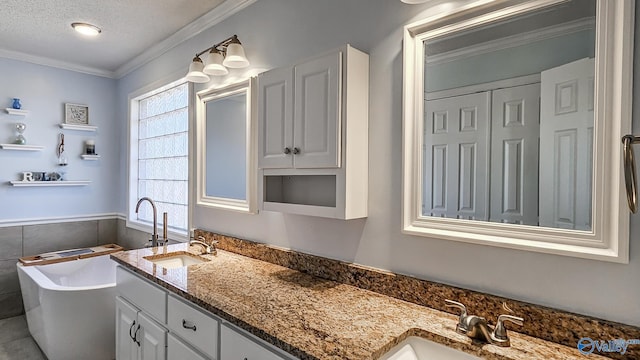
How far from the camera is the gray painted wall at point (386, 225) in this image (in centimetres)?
107

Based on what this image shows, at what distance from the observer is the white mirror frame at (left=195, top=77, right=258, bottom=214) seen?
210cm

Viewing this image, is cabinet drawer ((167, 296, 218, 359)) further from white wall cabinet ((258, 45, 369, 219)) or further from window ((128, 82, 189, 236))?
window ((128, 82, 189, 236))

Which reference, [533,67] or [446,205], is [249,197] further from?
[533,67]

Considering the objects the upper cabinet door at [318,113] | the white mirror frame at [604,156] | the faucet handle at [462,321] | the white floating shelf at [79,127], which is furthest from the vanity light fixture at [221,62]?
the white floating shelf at [79,127]

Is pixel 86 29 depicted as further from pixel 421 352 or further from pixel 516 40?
pixel 421 352

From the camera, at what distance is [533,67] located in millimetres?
1187

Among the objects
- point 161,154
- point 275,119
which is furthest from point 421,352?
point 161,154

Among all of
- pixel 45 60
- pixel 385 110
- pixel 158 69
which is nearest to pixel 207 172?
pixel 158 69

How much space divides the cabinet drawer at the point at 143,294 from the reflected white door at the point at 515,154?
1516 mm

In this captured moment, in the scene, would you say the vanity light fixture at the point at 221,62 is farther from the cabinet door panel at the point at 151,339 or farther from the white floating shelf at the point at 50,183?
the white floating shelf at the point at 50,183

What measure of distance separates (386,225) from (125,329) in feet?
5.44

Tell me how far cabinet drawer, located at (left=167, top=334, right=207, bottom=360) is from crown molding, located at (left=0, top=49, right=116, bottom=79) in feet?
10.6

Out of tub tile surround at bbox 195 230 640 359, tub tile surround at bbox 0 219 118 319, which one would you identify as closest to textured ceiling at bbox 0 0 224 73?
tub tile surround at bbox 0 219 118 319

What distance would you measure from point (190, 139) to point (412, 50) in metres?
1.89
